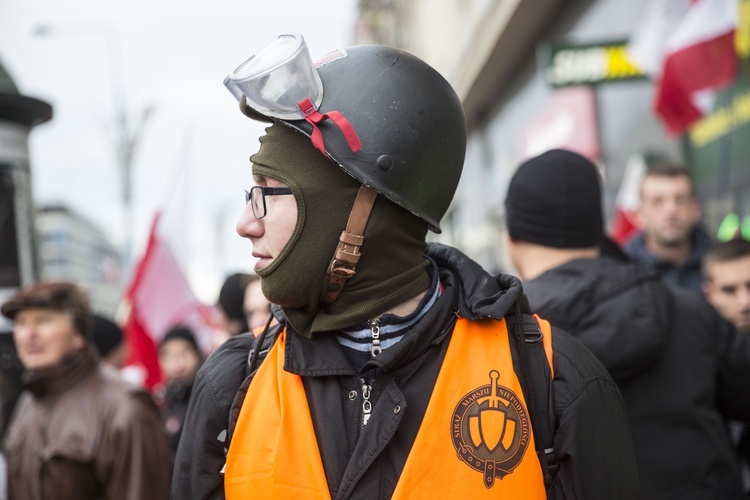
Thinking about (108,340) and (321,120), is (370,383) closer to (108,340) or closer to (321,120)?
(321,120)

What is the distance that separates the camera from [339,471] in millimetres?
2045

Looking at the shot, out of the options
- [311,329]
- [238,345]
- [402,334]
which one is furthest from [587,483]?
[238,345]

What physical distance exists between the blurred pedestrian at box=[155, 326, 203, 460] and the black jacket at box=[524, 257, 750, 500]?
4204 millimetres

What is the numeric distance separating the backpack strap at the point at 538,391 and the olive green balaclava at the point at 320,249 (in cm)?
31

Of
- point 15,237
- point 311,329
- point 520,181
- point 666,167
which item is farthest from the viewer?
point 15,237

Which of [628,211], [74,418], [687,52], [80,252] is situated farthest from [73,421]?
[80,252]

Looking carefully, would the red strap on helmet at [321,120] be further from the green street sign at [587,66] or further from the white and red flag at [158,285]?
the green street sign at [587,66]

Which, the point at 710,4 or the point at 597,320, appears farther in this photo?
the point at 710,4

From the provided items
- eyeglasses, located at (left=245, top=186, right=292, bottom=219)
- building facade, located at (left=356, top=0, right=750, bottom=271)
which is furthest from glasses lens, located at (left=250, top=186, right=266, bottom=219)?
building facade, located at (left=356, top=0, right=750, bottom=271)

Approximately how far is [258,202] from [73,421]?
2.54 m

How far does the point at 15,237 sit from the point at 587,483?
16.9ft

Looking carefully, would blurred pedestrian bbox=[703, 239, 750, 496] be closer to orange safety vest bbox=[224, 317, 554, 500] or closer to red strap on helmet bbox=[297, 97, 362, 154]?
orange safety vest bbox=[224, 317, 554, 500]

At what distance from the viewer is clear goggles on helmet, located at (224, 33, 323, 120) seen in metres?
2.15

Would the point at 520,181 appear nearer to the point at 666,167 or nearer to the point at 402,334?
the point at 402,334
